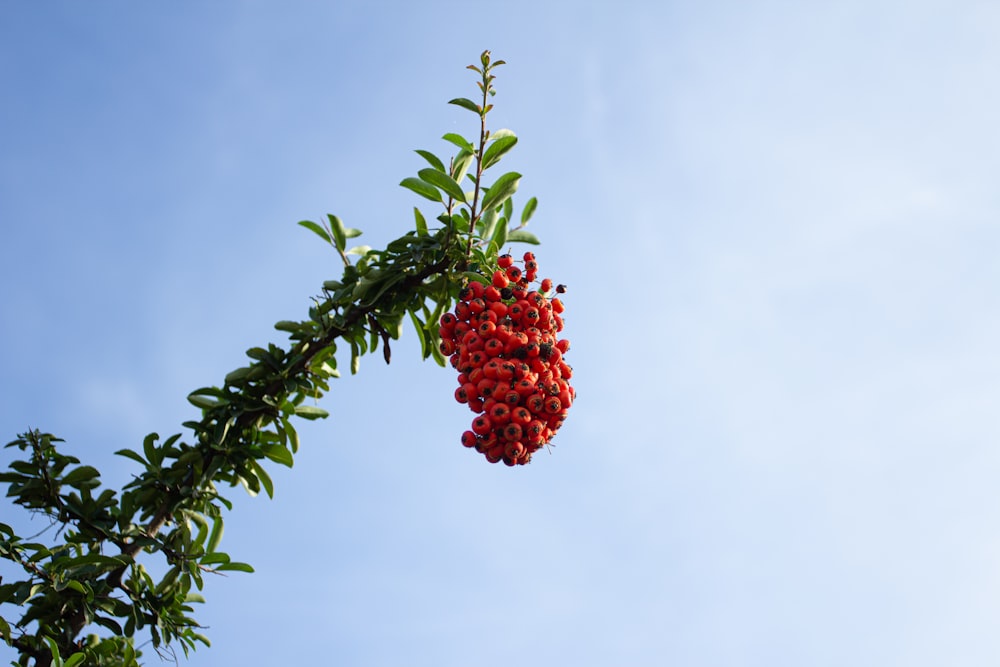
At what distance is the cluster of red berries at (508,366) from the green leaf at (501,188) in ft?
1.24

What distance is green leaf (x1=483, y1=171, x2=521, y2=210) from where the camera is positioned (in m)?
4.04

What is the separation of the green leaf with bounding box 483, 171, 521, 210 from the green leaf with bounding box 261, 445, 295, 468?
1.45m

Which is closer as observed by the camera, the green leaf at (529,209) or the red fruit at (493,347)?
the red fruit at (493,347)

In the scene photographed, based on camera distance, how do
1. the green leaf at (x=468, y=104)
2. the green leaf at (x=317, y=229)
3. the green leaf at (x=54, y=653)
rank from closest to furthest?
the green leaf at (x=54, y=653) < the green leaf at (x=468, y=104) < the green leaf at (x=317, y=229)

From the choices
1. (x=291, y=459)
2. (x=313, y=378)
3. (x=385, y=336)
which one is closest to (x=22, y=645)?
(x=291, y=459)

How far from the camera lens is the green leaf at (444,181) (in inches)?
158

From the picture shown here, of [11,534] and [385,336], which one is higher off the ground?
[385,336]

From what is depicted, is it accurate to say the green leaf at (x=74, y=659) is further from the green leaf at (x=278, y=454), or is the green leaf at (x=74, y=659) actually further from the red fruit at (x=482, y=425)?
the red fruit at (x=482, y=425)

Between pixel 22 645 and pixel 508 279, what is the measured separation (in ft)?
8.09

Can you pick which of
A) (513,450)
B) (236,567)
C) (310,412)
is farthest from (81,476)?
(513,450)

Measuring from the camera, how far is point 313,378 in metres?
4.17

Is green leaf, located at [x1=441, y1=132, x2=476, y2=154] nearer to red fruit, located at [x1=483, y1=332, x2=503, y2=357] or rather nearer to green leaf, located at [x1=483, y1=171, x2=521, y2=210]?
green leaf, located at [x1=483, y1=171, x2=521, y2=210]

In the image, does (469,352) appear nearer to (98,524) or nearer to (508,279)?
(508,279)

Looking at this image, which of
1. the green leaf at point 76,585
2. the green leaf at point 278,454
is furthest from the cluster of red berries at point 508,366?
the green leaf at point 76,585
